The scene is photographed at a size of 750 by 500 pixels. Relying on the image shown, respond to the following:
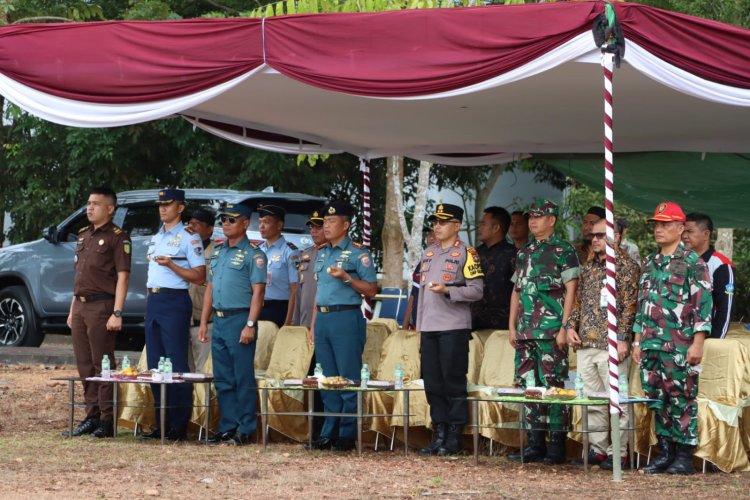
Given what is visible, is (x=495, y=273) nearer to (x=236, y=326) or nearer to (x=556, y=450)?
(x=556, y=450)

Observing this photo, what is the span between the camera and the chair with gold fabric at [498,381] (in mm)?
9188

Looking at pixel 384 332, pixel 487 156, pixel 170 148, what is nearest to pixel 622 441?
pixel 384 332

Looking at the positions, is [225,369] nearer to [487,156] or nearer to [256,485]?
[256,485]

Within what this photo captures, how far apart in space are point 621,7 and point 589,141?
12.1ft

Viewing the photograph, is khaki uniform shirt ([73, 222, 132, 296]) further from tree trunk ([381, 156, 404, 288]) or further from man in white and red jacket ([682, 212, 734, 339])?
tree trunk ([381, 156, 404, 288])

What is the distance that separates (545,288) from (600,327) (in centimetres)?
48

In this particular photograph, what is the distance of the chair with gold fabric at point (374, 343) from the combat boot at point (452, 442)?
3.74 ft

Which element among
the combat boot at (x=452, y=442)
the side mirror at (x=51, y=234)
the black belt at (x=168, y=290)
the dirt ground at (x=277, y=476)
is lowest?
the dirt ground at (x=277, y=476)

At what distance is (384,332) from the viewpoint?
10.2 meters

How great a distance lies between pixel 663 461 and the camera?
27.0ft

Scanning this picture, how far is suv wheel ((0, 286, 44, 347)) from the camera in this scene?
15.9 meters

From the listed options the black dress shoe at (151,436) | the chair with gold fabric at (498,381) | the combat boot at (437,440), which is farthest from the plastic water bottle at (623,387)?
the black dress shoe at (151,436)

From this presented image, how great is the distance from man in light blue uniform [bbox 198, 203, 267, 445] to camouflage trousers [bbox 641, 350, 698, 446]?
299cm

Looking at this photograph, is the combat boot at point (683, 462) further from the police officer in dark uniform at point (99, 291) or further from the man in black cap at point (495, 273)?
the police officer in dark uniform at point (99, 291)
